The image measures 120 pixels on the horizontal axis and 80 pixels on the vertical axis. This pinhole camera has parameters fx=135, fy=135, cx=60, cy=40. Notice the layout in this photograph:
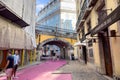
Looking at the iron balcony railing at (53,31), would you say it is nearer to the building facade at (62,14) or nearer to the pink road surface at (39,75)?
the building facade at (62,14)

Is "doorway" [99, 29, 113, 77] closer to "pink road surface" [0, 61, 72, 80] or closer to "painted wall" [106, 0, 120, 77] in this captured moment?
"painted wall" [106, 0, 120, 77]

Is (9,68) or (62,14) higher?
(62,14)

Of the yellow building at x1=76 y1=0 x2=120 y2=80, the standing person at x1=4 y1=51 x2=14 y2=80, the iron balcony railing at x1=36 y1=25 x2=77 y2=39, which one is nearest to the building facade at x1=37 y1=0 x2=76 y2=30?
the iron balcony railing at x1=36 y1=25 x2=77 y2=39

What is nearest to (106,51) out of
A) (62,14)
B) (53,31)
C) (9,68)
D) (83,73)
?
(83,73)

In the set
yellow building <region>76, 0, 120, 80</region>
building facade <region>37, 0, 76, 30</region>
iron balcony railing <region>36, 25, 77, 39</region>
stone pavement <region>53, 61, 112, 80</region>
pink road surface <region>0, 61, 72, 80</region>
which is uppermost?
building facade <region>37, 0, 76, 30</region>

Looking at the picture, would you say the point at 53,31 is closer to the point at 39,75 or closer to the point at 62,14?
the point at 62,14

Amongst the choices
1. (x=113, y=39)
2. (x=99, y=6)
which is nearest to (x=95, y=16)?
(x=99, y=6)

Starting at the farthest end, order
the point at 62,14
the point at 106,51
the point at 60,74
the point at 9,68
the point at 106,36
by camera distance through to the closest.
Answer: the point at 62,14
the point at 60,74
the point at 106,51
the point at 106,36
the point at 9,68

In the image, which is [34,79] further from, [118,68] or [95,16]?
[95,16]

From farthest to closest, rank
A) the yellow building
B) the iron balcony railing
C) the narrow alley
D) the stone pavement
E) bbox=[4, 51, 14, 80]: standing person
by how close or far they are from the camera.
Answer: the iron balcony railing, the narrow alley, the stone pavement, bbox=[4, 51, 14, 80]: standing person, the yellow building

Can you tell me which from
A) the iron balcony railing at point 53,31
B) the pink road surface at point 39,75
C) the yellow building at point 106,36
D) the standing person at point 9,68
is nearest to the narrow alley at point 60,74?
the pink road surface at point 39,75

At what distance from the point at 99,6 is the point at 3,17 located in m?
6.35

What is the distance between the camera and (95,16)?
30.6 ft

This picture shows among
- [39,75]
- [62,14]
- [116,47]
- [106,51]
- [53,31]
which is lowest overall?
[39,75]
